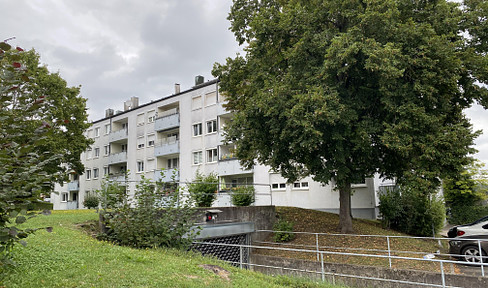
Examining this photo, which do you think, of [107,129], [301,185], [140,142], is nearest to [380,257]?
[301,185]

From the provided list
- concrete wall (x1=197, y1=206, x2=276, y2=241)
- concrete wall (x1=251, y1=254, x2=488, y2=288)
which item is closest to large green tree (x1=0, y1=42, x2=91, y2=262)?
concrete wall (x1=251, y1=254, x2=488, y2=288)

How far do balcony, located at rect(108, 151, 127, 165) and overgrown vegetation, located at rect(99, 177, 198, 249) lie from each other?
107 feet

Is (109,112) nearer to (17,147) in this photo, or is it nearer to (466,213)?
(466,213)

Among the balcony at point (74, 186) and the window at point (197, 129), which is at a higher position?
the window at point (197, 129)

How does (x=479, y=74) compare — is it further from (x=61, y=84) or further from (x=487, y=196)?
(x=61, y=84)

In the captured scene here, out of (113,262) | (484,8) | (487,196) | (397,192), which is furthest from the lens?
(487,196)

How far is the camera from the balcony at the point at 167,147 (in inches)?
1396

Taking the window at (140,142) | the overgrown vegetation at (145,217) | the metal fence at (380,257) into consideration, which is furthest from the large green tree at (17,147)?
the window at (140,142)

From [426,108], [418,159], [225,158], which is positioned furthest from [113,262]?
[225,158]

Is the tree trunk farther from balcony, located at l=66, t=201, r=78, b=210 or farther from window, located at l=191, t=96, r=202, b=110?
balcony, located at l=66, t=201, r=78, b=210

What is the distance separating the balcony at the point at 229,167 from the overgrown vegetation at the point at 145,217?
18721 mm

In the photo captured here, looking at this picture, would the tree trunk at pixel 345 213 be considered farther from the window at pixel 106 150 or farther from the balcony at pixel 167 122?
the window at pixel 106 150

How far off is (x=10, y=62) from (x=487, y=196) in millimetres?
34305

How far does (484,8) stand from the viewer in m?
14.1
